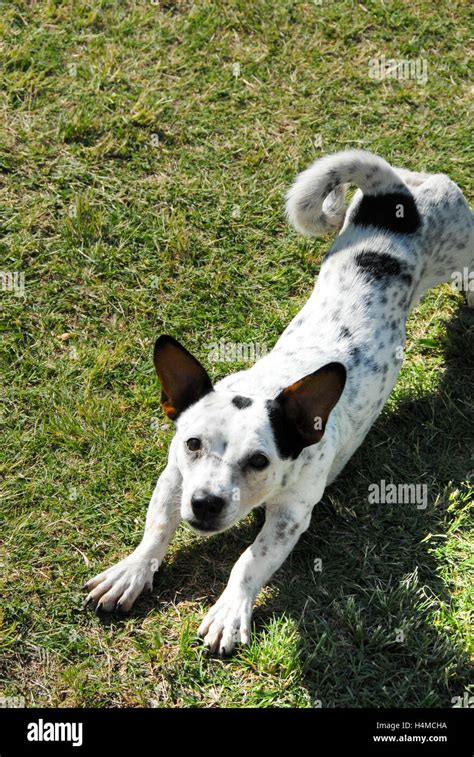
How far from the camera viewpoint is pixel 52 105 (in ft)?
24.1

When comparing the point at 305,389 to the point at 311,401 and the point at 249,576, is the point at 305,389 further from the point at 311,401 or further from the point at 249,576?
the point at 249,576

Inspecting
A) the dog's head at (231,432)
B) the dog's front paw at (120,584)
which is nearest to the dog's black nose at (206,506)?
the dog's head at (231,432)

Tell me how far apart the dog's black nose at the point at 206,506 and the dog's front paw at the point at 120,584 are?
0.83 metres

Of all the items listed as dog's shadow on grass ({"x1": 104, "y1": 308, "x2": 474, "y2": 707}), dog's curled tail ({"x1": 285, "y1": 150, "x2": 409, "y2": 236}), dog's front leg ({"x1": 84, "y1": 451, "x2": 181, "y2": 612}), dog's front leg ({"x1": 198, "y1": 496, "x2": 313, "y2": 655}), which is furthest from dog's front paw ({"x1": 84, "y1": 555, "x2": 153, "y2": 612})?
dog's curled tail ({"x1": 285, "y1": 150, "x2": 409, "y2": 236})

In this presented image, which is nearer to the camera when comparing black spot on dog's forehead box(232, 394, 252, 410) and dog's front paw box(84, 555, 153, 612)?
black spot on dog's forehead box(232, 394, 252, 410)

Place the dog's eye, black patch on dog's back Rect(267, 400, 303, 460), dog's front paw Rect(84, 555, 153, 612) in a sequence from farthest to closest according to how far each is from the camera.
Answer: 1. dog's front paw Rect(84, 555, 153, 612)
2. black patch on dog's back Rect(267, 400, 303, 460)
3. the dog's eye

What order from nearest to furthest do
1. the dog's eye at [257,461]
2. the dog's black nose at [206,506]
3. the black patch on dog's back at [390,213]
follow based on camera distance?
the dog's black nose at [206,506], the dog's eye at [257,461], the black patch on dog's back at [390,213]

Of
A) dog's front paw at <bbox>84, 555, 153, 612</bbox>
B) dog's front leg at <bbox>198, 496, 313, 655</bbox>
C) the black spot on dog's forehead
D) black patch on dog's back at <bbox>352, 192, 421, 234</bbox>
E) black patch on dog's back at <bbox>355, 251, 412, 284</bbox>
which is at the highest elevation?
black patch on dog's back at <bbox>352, 192, 421, 234</bbox>

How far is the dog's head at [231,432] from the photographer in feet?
13.6

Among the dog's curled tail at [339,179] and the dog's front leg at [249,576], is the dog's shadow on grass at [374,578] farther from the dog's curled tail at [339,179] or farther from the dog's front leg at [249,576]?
the dog's curled tail at [339,179]

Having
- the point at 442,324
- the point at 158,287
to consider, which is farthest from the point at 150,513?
the point at 442,324

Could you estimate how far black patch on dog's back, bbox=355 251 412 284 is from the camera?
5.34 meters

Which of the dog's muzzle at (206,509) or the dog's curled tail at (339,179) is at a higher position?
the dog's curled tail at (339,179)

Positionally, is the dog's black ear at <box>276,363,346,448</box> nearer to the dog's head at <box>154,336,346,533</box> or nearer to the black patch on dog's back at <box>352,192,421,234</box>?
the dog's head at <box>154,336,346,533</box>
